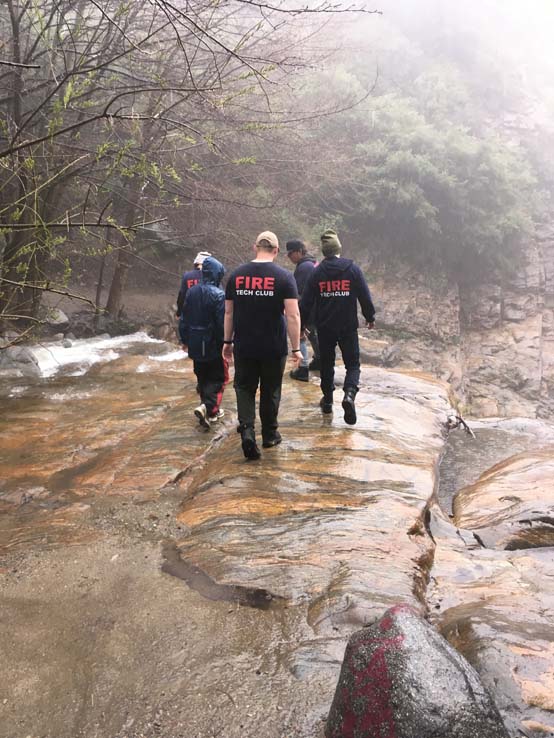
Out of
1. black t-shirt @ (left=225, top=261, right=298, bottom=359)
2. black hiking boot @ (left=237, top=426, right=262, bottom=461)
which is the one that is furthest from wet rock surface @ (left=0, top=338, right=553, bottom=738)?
black t-shirt @ (left=225, top=261, right=298, bottom=359)

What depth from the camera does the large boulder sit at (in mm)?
1646

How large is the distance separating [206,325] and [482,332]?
1567cm

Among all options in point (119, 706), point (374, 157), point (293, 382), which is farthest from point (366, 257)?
point (119, 706)

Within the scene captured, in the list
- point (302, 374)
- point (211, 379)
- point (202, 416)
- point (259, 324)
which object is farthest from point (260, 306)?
Answer: point (302, 374)

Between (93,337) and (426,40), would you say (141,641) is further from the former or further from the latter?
(426,40)

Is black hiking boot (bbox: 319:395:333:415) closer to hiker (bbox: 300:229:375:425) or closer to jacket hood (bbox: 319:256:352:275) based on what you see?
hiker (bbox: 300:229:375:425)

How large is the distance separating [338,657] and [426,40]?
32329 millimetres

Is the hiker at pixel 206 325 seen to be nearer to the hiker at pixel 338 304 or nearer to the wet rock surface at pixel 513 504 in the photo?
the hiker at pixel 338 304

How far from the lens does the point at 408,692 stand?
171 centimetres

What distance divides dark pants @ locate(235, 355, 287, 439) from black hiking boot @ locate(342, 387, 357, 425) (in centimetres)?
98

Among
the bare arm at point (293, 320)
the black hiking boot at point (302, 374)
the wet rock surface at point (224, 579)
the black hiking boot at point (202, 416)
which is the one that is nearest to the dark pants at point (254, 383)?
the bare arm at point (293, 320)

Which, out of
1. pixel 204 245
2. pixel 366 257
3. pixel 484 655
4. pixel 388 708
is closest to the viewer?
pixel 388 708

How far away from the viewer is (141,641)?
237 cm

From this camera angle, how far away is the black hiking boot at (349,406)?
521 centimetres
